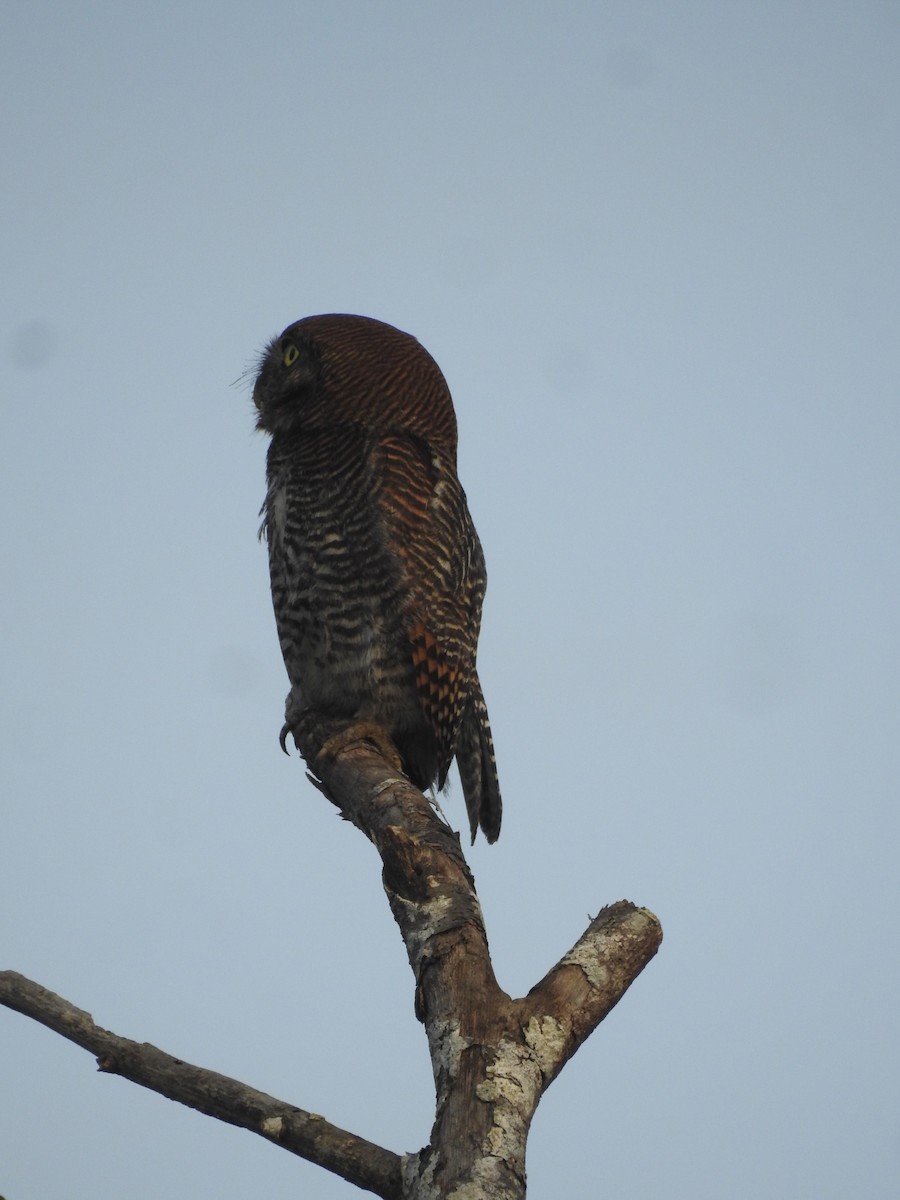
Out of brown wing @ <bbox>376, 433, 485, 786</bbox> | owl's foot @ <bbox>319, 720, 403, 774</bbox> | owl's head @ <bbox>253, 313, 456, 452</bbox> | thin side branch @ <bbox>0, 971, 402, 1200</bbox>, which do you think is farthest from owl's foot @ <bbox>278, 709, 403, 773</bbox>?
thin side branch @ <bbox>0, 971, 402, 1200</bbox>

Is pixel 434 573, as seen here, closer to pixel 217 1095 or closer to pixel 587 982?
pixel 587 982

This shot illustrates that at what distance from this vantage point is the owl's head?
23.3 ft

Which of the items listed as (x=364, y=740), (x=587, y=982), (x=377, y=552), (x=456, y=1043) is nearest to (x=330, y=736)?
(x=364, y=740)

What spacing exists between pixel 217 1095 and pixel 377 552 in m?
3.39

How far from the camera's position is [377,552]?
257 inches

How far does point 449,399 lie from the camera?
7.51m

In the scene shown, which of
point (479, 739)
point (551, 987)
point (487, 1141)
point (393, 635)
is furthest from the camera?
point (479, 739)

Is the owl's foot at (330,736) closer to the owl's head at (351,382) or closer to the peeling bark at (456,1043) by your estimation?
the owl's head at (351,382)

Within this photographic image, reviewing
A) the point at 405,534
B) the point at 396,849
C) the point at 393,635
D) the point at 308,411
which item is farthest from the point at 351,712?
the point at 396,849

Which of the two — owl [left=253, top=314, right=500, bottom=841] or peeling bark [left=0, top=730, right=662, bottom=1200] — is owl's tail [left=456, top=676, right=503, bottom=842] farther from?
peeling bark [left=0, top=730, right=662, bottom=1200]

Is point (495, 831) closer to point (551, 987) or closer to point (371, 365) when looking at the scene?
point (371, 365)

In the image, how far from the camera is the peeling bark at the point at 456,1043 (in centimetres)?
314

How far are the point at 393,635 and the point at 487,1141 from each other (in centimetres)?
357

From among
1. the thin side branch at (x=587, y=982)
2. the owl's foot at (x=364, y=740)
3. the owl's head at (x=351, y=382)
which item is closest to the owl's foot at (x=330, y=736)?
the owl's foot at (x=364, y=740)
